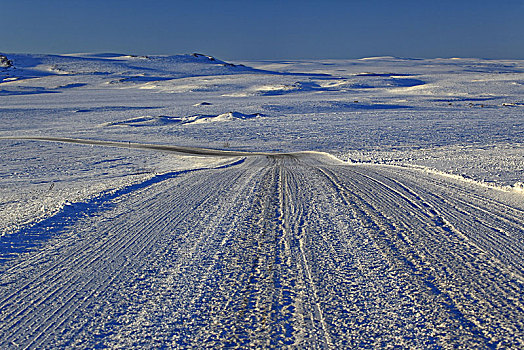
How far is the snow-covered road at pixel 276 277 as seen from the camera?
457cm

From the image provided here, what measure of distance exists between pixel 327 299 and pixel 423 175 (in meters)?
9.99

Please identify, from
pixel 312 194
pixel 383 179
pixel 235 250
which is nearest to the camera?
pixel 235 250

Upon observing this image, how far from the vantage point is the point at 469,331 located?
4539 mm

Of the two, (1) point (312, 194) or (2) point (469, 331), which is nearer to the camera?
(2) point (469, 331)

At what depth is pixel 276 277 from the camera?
19.4 ft

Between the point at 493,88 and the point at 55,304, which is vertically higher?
the point at 493,88

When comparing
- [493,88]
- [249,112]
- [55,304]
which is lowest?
[55,304]

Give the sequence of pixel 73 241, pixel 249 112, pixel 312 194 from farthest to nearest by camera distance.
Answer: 1. pixel 249 112
2. pixel 312 194
3. pixel 73 241

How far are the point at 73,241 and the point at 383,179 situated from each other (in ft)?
28.8

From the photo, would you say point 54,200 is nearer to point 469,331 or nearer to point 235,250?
point 235,250

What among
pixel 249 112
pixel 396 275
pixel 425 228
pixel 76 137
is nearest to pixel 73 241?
pixel 396 275

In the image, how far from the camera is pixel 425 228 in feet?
26.5

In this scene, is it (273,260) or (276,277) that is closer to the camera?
(276,277)

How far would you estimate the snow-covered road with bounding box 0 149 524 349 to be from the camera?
180 inches
